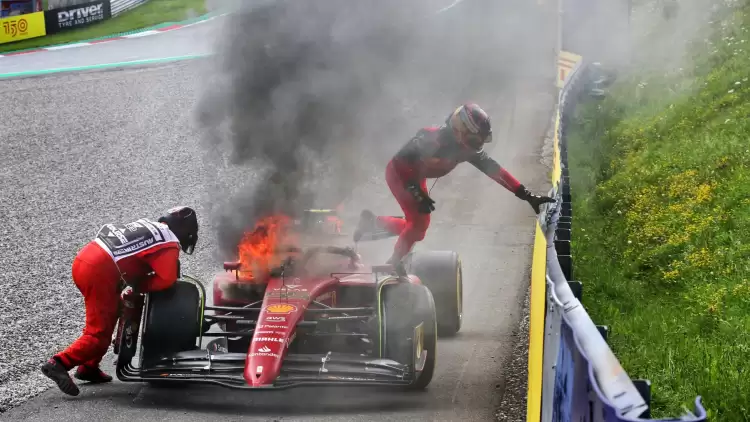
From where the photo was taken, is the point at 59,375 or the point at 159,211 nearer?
the point at 59,375

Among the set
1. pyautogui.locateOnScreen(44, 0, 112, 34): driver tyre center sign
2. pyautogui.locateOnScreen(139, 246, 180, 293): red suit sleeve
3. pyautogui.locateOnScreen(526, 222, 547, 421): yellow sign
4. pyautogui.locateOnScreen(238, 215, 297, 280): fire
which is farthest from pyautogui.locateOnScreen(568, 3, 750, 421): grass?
pyautogui.locateOnScreen(44, 0, 112, 34): driver tyre center sign

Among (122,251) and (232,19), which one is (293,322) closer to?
(122,251)

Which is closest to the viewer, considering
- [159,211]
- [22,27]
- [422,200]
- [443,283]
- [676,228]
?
[443,283]

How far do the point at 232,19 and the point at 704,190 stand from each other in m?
5.24

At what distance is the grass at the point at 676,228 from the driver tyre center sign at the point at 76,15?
1883cm

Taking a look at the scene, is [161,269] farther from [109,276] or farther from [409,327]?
[409,327]

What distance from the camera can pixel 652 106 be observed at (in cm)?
1559

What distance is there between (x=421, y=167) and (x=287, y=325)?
2.79m

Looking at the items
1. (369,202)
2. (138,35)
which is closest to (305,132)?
(369,202)

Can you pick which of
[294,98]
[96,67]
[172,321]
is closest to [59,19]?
[96,67]

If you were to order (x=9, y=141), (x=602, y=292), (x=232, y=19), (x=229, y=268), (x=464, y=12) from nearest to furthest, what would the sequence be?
(x=229, y=268) < (x=602, y=292) < (x=232, y=19) < (x=9, y=141) < (x=464, y=12)

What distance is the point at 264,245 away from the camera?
7688 millimetres

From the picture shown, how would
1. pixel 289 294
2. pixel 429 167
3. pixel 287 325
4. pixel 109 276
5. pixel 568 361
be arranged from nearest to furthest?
1. pixel 568 361
2. pixel 287 325
3. pixel 109 276
4. pixel 289 294
5. pixel 429 167

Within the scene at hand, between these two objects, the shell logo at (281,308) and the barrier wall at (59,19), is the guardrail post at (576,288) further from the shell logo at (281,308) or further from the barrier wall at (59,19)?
the barrier wall at (59,19)
